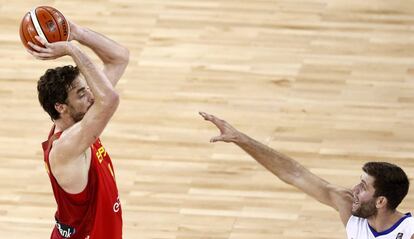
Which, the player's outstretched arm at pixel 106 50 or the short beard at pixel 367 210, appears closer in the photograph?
the short beard at pixel 367 210

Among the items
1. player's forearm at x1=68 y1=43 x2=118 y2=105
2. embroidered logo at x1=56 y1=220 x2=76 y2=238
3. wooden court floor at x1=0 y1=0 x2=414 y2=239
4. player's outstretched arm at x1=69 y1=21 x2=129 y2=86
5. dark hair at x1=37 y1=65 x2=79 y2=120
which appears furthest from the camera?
wooden court floor at x1=0 y1=0 x2=414 y2=239

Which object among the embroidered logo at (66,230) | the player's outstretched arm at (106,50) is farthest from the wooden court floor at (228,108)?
the player's outstretched arm at (106,50)

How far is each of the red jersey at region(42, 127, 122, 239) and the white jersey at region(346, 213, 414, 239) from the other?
3.65ft

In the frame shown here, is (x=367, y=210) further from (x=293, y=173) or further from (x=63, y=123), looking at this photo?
(x=63, y=123)

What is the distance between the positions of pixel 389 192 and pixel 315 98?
9.51ft

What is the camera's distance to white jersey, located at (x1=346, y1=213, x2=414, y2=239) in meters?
5.07

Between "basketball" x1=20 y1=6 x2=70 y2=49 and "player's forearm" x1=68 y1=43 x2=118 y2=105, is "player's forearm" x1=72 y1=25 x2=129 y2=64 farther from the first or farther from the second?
"player's forearm" x1=68 y1=43 x2=118 y2=105

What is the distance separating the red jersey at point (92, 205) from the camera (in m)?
5.40

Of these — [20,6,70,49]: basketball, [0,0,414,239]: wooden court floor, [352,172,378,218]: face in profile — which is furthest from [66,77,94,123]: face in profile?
[0,0,414,239]: wooden court floor

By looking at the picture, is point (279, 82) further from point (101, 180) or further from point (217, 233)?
point (101, 180)

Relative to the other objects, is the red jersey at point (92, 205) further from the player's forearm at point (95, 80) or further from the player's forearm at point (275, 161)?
the player's forearm at point (275, 161)

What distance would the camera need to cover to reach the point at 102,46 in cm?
569

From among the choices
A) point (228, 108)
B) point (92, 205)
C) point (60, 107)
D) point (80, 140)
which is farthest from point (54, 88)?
point (228, 108)

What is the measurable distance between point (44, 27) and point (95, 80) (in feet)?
1.65
